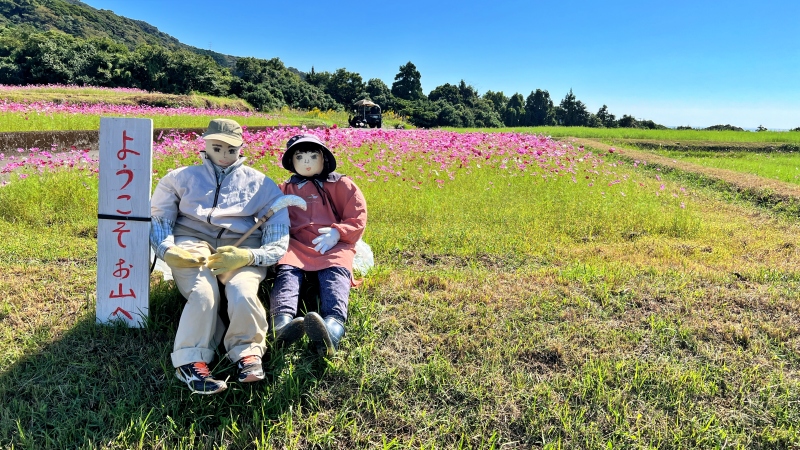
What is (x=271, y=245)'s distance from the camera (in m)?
2.43

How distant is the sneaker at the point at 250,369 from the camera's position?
1.88m

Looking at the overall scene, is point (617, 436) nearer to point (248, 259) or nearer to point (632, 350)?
point (632, 350)

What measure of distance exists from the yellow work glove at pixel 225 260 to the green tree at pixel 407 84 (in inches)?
1971

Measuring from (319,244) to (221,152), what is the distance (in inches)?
31.0

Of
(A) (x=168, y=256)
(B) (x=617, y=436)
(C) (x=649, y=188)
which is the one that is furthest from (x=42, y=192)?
(C) (x=649, y=188)

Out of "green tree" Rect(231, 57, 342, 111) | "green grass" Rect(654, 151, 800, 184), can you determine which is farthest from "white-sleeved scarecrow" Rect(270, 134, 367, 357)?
"green tree" Rect(231, 57, 342, 111)

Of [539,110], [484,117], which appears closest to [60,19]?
[484,117]

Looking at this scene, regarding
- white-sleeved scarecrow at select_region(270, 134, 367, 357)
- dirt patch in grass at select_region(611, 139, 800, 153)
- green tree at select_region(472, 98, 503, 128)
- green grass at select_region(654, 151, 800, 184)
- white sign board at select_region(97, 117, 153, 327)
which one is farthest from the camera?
green tree at select_region(472, 98, 503, 128)

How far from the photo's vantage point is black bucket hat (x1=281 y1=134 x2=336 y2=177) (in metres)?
2.83

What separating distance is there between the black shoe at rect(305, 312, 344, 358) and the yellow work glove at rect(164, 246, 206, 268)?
66 cm

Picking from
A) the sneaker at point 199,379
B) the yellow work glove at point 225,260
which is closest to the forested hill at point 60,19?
the yellow work glove at point 225,260

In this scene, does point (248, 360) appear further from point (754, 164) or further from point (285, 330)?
point (754, 164)

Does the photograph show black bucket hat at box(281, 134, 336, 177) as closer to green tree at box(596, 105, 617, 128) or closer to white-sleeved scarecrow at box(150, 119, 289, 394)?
white-sleeved scarecrow at box(150, 119, 289, 394)

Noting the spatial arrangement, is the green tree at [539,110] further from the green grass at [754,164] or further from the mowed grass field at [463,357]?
the mowed grass field at [463,357]
